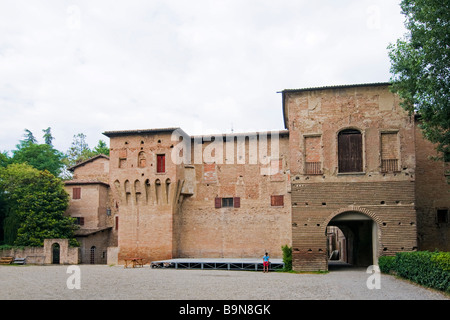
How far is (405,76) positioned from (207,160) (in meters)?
15.8

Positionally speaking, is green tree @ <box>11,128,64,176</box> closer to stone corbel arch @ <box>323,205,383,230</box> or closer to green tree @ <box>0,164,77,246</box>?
green tree @ <box>0,164,77,246</box>

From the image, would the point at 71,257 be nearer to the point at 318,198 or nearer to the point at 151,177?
the point at 151,177

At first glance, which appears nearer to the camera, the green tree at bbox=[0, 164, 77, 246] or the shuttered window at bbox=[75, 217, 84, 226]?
the green tree at bbox=[0, 164, 77, 246]

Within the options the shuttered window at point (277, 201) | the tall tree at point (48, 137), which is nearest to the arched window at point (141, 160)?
the shuttered window at point (277, 201)

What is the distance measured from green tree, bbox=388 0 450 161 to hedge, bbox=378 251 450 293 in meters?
4.84

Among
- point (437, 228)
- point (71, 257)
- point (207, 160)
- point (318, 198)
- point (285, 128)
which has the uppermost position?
point (285, 128)

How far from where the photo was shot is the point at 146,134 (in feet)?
102

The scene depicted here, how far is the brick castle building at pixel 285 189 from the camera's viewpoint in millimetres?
22891

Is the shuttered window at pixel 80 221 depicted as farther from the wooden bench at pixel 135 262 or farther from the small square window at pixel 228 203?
the small square window at pixel 228 203

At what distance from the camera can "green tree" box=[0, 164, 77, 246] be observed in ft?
110

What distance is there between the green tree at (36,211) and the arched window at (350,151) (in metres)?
21.2

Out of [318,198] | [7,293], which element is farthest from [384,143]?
[7,293]

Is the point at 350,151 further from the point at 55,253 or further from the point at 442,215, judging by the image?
the point at 55,253

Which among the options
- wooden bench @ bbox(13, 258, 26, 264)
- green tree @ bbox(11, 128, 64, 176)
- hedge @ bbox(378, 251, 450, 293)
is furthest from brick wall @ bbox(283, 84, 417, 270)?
green tree @ bbox(11, 128, 64, 176)
